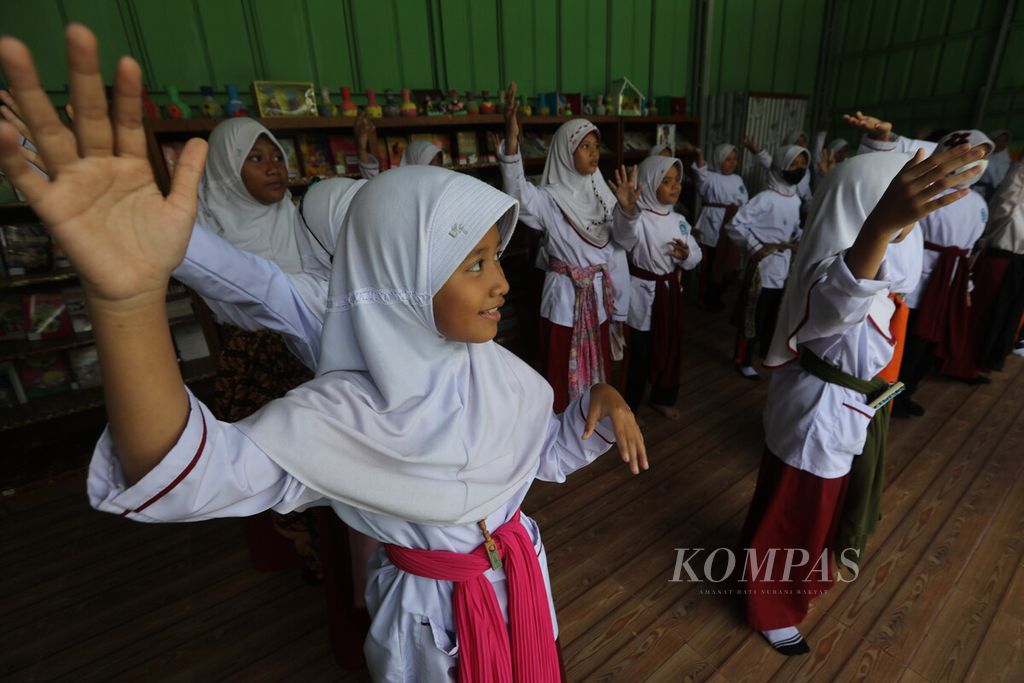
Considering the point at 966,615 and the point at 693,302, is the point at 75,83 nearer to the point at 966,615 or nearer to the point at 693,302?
the point at 966,615

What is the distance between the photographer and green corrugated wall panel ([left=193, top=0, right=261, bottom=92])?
114 inches

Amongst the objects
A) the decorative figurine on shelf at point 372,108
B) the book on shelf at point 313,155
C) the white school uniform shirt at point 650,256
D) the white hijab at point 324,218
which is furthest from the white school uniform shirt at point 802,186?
the white hijab at point 324,218

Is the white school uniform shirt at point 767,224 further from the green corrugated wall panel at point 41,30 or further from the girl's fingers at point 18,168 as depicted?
the green corrugated wall panel at point 41,30

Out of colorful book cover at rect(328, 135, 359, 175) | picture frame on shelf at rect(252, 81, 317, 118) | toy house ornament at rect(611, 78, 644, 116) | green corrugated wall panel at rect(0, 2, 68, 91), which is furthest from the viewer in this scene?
toy house ornament at rect(611, 78, 644, 116)

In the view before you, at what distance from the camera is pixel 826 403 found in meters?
1.42

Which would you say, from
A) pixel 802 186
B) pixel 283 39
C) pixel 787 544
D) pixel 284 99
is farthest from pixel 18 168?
pixel 802 186

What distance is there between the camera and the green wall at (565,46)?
2.79 m

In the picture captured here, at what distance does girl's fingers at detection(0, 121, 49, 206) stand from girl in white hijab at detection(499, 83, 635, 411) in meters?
2.19

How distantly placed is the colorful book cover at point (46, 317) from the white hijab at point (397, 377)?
2.74 metres

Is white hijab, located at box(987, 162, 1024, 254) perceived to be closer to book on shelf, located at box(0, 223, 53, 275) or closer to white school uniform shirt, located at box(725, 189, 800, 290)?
white school uniform shirt, located at box(725, 189, 800, 290)

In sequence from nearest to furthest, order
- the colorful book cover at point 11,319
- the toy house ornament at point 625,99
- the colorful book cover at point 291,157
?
the colorful book cover at point 11,319 < the colorful book cover at point 291,157 < the toy house ornament at point 625,99

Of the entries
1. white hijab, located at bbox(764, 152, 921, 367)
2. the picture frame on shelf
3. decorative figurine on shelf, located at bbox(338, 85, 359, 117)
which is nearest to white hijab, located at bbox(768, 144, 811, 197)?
white hijab, located at bbox(764, 152, 921, 367)

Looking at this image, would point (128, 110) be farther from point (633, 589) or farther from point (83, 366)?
point (83, 366)

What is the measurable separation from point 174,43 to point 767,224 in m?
3.87
